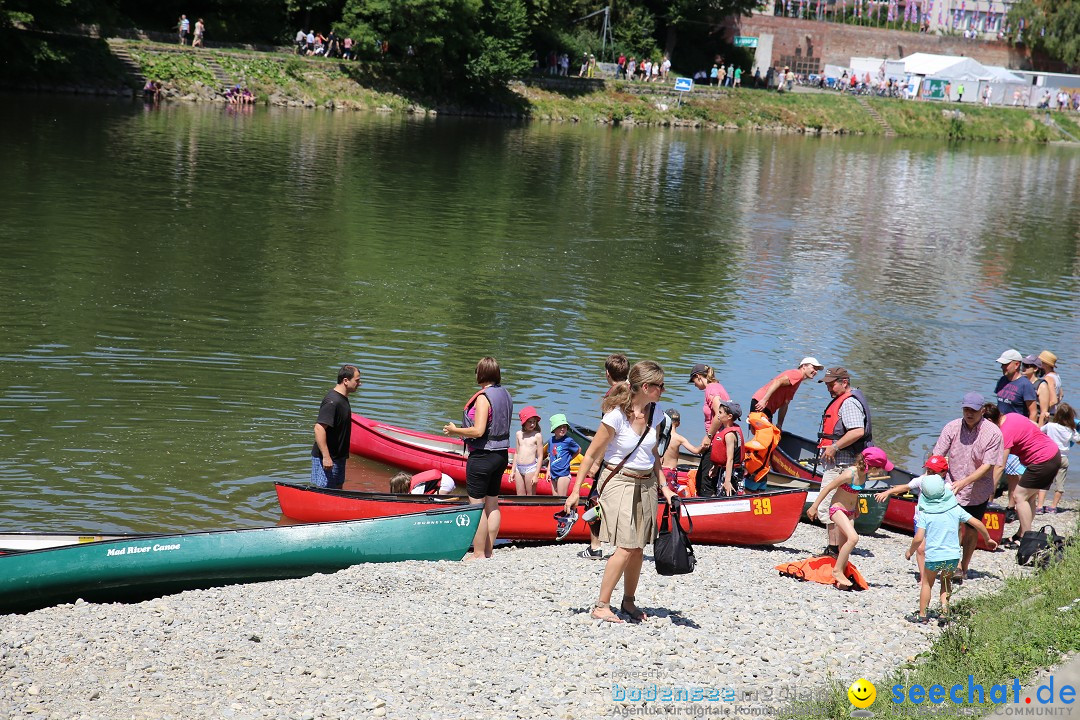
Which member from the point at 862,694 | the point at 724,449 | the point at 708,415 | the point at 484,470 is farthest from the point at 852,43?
the point at 862,694

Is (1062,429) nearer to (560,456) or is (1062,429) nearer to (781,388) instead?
(781,388)

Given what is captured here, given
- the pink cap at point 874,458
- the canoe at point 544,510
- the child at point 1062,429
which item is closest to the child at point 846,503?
the pink cap at point 874,458

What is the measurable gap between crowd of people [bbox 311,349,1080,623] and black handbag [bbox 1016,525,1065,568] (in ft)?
1.03

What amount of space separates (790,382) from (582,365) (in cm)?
598

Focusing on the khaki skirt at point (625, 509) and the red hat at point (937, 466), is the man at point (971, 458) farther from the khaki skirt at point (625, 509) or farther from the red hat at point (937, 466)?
the khaki skirt at point (625, 509)

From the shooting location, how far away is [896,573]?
10641 millimetres

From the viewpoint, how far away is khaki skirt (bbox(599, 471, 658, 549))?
805 cm

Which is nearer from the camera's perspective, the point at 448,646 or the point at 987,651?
the point at 987,651

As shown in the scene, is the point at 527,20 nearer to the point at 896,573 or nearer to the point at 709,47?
the point at 709,47

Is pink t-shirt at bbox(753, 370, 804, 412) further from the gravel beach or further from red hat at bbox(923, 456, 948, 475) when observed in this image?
red hat at bbox(923, 456, 948, 475)

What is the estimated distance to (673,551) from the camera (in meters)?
8.26

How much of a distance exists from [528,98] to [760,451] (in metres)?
57.5

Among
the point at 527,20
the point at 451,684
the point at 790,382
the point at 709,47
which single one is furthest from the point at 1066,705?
the point at 709,47

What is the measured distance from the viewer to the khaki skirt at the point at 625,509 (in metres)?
8.05
